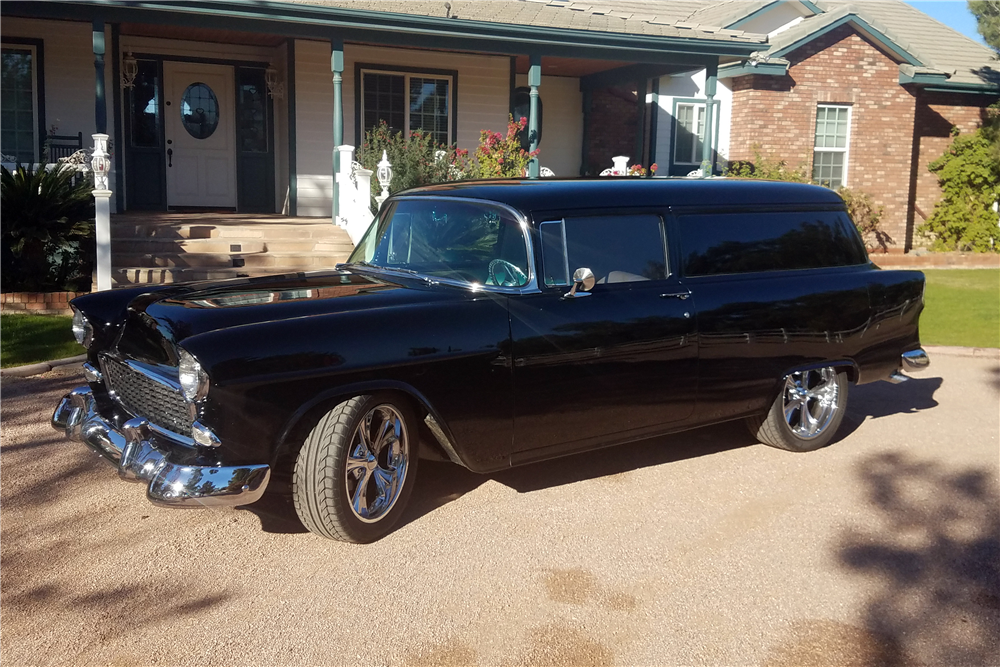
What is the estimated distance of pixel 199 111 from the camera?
1588 centimetres

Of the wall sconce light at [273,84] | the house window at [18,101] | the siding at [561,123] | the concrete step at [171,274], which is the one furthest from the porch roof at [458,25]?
the concrete step at [171,274]

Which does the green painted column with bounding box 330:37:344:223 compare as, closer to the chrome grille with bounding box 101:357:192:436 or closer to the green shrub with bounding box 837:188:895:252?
the chrome grille with bounding box 101:357:192:436

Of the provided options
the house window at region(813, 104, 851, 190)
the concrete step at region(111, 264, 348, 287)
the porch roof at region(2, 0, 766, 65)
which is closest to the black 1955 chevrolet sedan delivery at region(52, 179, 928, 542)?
the concrete step at region(111, 264, 348, 287)

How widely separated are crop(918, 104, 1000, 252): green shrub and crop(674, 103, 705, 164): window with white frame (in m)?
5.68

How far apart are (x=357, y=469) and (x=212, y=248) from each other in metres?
8.94

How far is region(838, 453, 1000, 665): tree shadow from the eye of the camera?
3.76 metres

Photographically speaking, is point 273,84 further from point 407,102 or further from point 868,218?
point 868,218

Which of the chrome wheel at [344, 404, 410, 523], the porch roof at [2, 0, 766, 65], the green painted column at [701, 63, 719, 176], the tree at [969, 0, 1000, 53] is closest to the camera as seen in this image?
the chrome wheel at [344, 404, 410, 523]

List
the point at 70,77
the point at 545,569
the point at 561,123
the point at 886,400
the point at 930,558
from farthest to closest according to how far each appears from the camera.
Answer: the point at 561,123 < the point at 70,77 < the point at 886,400 < the point at 930,558 < the point at 545,569

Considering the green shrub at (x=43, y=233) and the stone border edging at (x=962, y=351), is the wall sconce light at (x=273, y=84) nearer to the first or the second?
the green shrub at (x=43, y=233)

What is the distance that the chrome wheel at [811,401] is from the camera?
20.5ft

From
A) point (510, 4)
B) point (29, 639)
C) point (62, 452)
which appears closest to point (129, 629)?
point (29, 639)

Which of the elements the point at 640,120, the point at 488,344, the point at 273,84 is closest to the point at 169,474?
the point at 488,344

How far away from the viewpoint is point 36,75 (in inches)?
576
